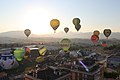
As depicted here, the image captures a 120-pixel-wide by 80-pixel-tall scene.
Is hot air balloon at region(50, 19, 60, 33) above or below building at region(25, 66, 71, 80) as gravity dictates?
above

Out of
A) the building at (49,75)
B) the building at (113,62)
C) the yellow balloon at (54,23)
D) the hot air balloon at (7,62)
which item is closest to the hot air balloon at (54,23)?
the yellow balloon at (54,23)

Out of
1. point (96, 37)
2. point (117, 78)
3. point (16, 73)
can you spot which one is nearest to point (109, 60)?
point (96, 37)

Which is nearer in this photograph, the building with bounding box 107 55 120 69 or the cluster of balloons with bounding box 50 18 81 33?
the cluster of balloons with bounding box 50 18 81 33

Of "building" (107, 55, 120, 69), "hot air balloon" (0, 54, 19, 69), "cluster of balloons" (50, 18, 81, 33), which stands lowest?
"building" (107, 55, 120, 69)

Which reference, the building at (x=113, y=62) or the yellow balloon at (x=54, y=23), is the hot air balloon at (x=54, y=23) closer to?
the yellow balloon at (x=54, y=23)

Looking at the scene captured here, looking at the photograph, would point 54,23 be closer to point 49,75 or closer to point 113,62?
point 49,75

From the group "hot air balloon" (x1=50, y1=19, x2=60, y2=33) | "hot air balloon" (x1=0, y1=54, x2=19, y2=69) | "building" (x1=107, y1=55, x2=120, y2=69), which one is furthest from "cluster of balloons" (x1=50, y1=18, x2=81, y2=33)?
"building" (x1=107, y1=55, x2=120, y2=69)

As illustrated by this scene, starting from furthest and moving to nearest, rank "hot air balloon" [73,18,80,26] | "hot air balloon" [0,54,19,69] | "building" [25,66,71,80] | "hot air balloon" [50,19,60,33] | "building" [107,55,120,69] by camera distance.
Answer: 1. "building" [107,55,120,69]
2. "hot air balloon" [73,18,80,26]
3. "hot air balloon" [0,54,19,69]
4. "hot air balloon" [50,19,60,33]
5. "building" [25,66,71,80]

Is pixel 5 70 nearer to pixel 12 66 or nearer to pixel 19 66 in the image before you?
pixel 12 66

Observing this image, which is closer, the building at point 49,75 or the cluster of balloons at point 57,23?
the building at point 49,75

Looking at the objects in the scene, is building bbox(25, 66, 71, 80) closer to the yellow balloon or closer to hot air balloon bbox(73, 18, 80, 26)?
the yellow balloon

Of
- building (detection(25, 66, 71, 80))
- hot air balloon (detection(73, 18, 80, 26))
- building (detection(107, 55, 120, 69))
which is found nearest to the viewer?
building (detection(25, 66, 71, 80))

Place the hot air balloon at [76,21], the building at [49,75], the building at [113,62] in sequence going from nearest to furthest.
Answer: the building at [49,75], the hot air balloon at [76,21], the building at [113,62]
